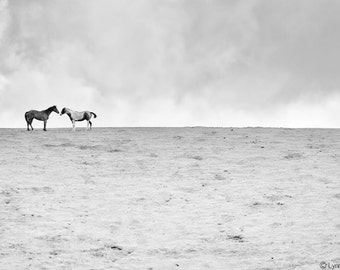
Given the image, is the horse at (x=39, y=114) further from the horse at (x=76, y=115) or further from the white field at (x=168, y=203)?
the white field at (x=168, y=203)

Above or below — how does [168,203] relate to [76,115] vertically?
below

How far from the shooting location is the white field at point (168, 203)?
37.1 ft

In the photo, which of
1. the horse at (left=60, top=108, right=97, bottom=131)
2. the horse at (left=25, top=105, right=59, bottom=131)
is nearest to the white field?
the horse at (left=25, top=105, right=59, bottom=131)

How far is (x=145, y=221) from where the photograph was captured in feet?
44.8

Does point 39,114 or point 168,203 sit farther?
point 39,114

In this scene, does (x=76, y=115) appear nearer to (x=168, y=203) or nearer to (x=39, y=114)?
(x=39, y=114)

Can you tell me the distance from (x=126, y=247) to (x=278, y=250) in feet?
10.9

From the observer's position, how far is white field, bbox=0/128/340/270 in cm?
1130

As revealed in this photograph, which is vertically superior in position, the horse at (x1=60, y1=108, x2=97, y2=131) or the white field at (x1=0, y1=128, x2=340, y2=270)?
the horse at (x1=60, y1=108, x2=97, y2=131)

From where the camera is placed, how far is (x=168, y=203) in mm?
15195

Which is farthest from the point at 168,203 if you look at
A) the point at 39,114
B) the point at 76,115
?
the point at 39,114

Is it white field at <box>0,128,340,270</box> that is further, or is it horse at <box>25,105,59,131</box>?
horse at <box>25,105,59,131</box>

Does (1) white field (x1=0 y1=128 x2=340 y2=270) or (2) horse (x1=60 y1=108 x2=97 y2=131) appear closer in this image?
(1) white field (x1=0 y1=128 x2=340 y2=270)

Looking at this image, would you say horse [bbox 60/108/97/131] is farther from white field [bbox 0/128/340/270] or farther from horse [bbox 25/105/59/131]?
white field [bbox 0/128/340/270]
